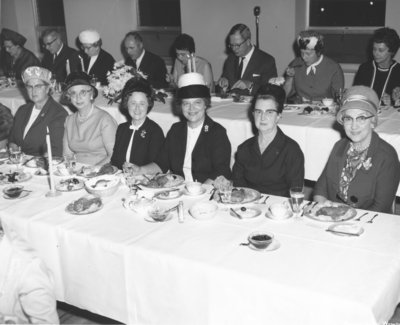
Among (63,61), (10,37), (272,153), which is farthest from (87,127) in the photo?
(10,37)

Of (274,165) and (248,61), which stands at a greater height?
(248,61)

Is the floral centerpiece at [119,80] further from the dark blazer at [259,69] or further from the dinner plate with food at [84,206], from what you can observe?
the dinner plate with food at [84,206]

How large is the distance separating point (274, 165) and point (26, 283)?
1.70 m

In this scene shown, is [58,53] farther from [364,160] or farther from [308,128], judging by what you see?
[364,160]

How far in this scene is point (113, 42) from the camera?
8.04 metres

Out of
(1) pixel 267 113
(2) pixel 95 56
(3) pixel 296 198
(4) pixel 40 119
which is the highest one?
(2) pixel 95 56

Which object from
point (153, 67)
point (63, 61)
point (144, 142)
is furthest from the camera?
point (63, 61)

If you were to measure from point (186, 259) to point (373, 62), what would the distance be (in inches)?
146

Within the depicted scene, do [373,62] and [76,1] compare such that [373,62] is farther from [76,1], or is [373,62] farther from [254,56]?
[76,1]

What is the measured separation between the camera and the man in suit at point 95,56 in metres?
6.03

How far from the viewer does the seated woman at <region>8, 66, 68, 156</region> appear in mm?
3840

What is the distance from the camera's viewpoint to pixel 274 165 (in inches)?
116

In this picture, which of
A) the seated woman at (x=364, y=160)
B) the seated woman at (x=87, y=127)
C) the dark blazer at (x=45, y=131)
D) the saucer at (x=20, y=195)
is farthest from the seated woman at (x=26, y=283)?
the dark blazer at (x=45, y=131)

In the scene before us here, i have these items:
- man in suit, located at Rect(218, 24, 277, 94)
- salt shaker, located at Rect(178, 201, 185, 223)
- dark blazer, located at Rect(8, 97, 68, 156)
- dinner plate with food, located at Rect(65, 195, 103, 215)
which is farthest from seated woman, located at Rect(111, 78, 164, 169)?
man in suit, located at Rect(218, 24, 277, 94)
